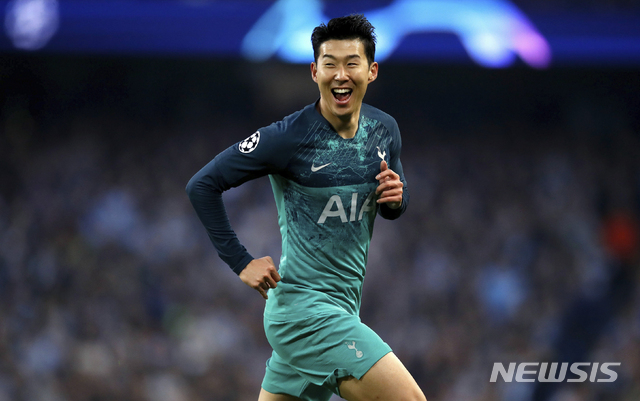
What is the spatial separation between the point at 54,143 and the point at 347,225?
7.37 meters

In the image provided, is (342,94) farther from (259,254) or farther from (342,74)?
(259,254)

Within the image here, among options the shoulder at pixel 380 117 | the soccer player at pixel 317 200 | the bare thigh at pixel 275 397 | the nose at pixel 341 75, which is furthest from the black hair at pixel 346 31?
the bare thigh at pixel 275 397

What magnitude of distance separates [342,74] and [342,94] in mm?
87

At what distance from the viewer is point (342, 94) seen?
2.86 m

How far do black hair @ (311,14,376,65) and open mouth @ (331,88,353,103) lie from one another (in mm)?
189

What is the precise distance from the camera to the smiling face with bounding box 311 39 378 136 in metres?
2.84

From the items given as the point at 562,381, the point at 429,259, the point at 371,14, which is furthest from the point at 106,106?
the point at 562,381

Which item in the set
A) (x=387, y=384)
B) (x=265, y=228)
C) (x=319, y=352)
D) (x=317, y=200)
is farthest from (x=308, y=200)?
(x=265, y=228)

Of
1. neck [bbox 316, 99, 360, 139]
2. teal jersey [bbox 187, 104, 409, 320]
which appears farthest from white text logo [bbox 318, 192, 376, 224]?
neck [bbox 316, 99, 360, 139]

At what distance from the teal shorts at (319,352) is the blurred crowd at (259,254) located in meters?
4.57

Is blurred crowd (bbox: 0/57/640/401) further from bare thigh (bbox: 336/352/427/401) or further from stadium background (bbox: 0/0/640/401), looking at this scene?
bare thigh (bbox: 336/352/427/401)

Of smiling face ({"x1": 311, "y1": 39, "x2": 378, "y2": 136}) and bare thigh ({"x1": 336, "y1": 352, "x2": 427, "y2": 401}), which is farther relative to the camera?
smiling face ({"x1": 311, "y1": 39, "x2": 378, "y2": 136})

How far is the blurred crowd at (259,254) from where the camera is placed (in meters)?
7.57

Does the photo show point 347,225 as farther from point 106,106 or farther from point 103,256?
point 106,106
